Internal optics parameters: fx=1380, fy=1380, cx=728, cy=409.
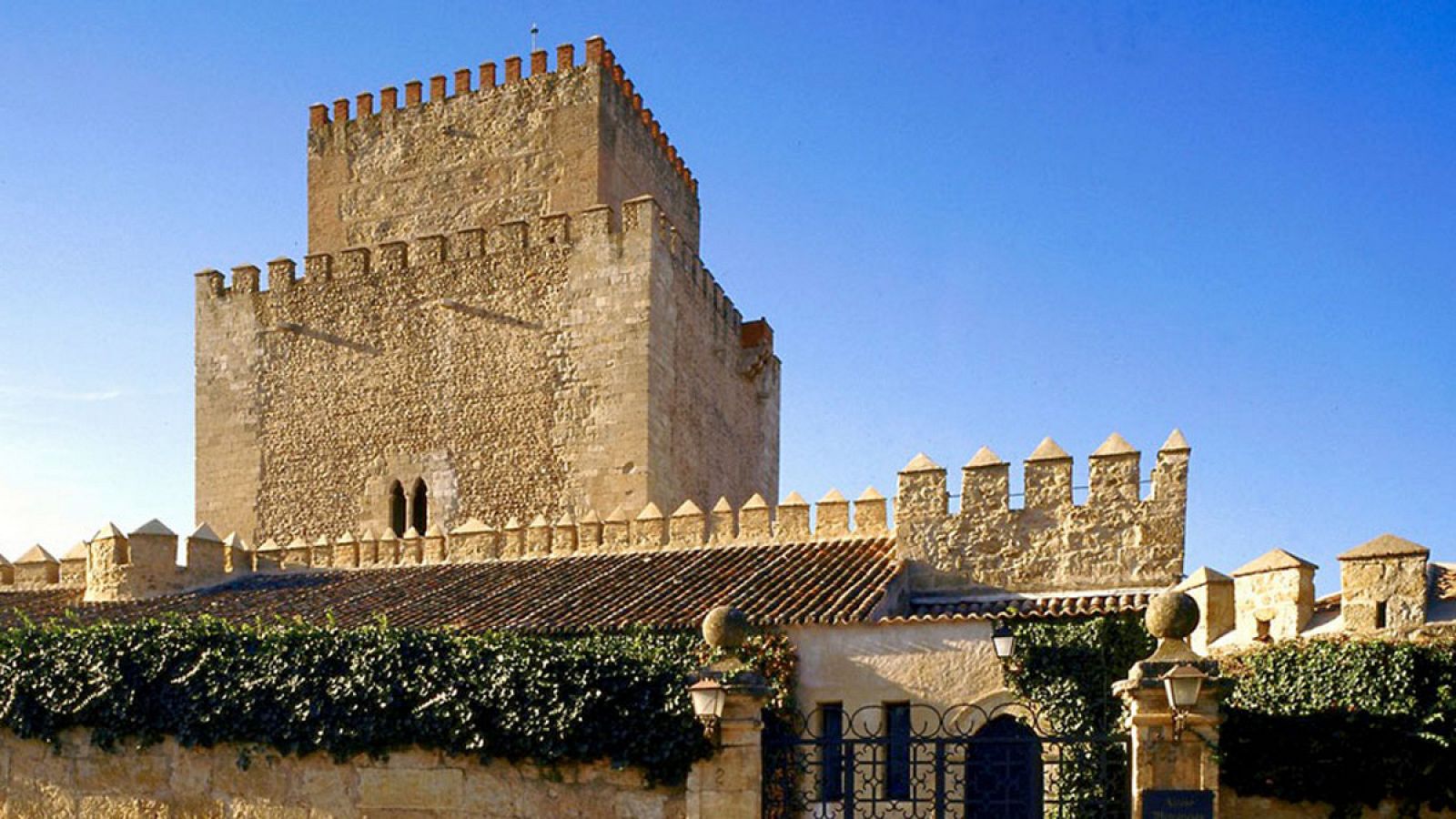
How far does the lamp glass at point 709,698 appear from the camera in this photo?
33.1ft

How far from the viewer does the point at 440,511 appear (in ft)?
77.3

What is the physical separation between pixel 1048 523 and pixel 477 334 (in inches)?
453

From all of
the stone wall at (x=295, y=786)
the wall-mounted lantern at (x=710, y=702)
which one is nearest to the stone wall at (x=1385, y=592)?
the wall-mounted lantern at (x=710, y=702)

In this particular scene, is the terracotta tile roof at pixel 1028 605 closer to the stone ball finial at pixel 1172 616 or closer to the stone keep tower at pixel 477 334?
the stone ball finial at pixel 1172 616

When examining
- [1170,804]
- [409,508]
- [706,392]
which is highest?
[706,392]

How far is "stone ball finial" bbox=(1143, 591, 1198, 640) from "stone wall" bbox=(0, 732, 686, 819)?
378 centimetres

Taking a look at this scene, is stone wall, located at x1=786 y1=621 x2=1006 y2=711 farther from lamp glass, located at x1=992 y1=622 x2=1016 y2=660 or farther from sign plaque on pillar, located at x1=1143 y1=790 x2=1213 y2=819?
sign plaque on pillar, located at x1=1143 y1=790 x2=1213 y2=819

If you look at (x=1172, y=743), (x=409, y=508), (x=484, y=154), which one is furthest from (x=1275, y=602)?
(x=484, y=154)

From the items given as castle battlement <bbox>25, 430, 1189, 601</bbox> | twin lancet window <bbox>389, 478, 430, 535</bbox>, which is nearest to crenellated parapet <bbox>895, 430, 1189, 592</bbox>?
castle battlement <bbox>25, 430, 1189, 601</bbox>

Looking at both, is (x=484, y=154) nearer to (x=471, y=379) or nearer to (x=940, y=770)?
(x=471, y=379)

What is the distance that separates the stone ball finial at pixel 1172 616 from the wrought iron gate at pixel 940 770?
81cm

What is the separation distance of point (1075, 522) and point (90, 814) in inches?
424

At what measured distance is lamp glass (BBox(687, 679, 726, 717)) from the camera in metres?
10.1

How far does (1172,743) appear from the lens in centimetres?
942
